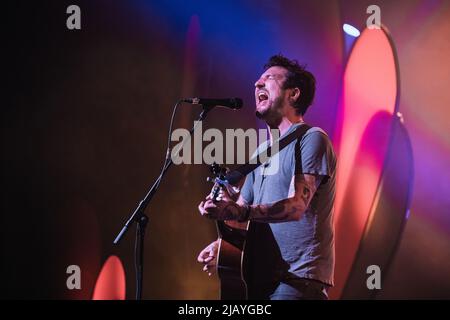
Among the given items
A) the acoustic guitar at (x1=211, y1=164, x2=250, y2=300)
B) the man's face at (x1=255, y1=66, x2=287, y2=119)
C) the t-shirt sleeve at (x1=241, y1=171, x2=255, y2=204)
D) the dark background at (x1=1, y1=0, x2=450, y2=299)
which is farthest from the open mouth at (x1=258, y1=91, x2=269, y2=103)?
the acoustic guitar at (x1=211, y1=164, x2=250, y2=300)

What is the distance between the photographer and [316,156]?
94.9 inches

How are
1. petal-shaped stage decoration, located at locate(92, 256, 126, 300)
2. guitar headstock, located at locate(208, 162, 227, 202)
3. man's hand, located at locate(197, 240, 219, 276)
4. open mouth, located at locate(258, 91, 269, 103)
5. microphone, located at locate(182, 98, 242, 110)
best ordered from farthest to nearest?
petal-shaped stage decoration, located at locate(92, 256, 126, 300), open mouth, located at locate(258, 91, 269, 103), man's hand, located at locate(197, 240, 219, 276), microphone, located at locate(182, 98, 242, 110), guitar headstock, located at locate(208, 162, 227, 202)

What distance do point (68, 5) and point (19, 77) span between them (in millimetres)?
653

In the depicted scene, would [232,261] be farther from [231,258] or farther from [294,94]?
[294,94]

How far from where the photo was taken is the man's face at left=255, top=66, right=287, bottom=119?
2.91 metres

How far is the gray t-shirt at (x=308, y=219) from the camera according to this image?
233 centimetres

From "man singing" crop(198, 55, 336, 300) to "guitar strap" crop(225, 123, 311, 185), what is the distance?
48 millimetres

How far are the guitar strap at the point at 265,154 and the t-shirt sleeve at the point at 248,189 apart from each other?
0.10ft

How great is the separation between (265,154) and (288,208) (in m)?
0.58

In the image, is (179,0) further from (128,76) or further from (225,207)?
(225,207)

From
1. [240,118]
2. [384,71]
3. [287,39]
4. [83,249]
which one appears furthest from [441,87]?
[83,249]

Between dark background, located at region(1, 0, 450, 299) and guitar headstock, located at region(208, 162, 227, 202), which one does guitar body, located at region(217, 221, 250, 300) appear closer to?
guitar headstock, located at region(208, 162, 227, 202)

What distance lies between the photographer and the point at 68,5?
376cm

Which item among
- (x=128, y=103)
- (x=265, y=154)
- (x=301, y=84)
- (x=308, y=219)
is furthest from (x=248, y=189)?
(x=128, y=103)
